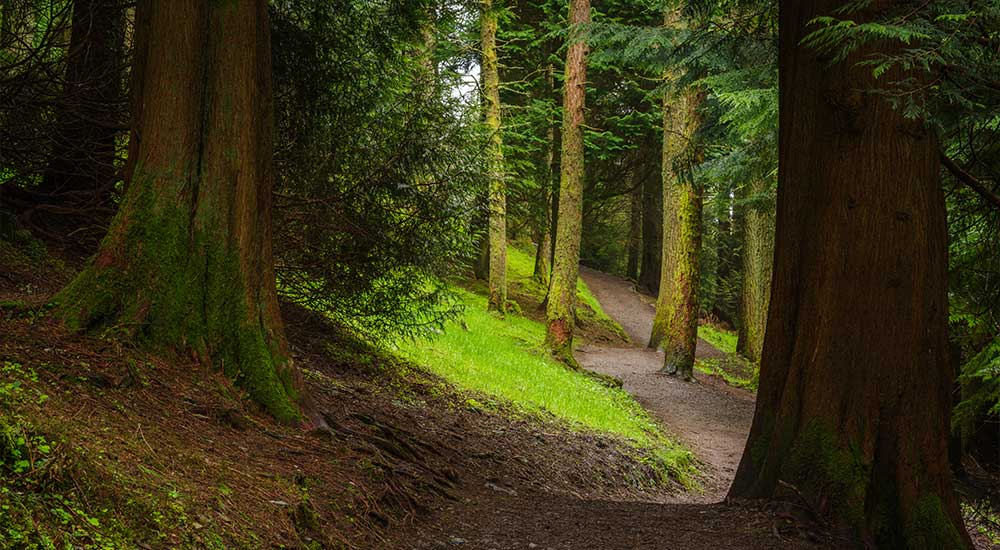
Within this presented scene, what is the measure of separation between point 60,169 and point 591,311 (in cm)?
2085

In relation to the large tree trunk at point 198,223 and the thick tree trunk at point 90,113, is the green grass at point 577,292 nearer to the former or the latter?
the thick tree trunk at point 90,113

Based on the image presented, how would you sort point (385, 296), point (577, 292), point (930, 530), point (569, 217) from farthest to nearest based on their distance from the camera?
point (577, 292)
point (569, 217)
point (385, 296)
point (930, 530)

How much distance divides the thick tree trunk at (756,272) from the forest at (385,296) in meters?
8.43

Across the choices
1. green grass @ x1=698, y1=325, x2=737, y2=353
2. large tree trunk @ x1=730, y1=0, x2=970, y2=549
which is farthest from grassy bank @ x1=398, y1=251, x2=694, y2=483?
green grass @ x1=698, y1=325, x2=737, y2=353

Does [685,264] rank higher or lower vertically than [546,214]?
lower

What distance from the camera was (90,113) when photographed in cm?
A: 774

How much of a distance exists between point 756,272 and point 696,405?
6130 millimetres

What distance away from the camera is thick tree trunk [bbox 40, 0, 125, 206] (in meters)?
7.36

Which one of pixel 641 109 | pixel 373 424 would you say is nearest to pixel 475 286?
pixel 641 109

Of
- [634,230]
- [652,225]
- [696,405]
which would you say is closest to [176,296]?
[696,405]

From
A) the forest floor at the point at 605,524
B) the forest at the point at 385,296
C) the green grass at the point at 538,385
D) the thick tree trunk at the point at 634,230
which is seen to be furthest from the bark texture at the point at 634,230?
the forest floor at the point at 605,524

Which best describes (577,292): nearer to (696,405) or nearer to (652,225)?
(652,225)

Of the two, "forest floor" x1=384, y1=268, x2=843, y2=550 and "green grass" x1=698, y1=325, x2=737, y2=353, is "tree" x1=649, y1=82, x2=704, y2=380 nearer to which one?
"forest floor" x1=384, y1=268, x2=843, y2=550

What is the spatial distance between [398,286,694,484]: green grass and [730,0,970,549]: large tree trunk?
468cm
